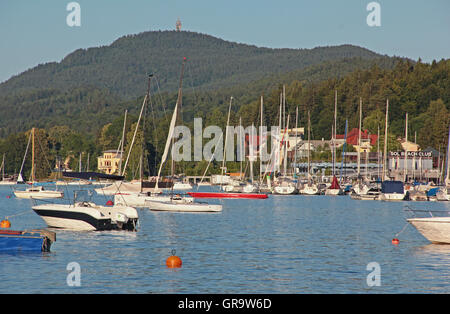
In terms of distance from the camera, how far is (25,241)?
4019 cm

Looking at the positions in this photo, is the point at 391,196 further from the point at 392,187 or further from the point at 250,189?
the point at 250,189

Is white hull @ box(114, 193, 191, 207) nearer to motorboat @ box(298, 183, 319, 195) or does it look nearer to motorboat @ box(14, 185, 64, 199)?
motorboat @ box(14, 185, 64, 199)

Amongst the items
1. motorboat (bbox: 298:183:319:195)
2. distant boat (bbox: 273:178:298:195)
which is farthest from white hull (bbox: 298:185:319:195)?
distant boat (bbox: 273:178:298:195)

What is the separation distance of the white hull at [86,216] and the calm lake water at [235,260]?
91 centimetres

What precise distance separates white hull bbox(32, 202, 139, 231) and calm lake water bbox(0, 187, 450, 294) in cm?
91

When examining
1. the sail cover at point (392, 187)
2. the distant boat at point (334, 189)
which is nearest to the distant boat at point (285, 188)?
the distant boat at point (334, 189)

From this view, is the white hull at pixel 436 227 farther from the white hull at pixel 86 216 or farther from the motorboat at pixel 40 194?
the motorboat at pixel 40 194

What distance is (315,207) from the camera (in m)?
96.2

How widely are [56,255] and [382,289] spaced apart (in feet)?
62.3

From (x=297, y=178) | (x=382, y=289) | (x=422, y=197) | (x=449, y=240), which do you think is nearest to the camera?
(x=382, y=289)

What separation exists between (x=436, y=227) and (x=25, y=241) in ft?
83.9

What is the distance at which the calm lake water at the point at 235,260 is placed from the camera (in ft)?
106
